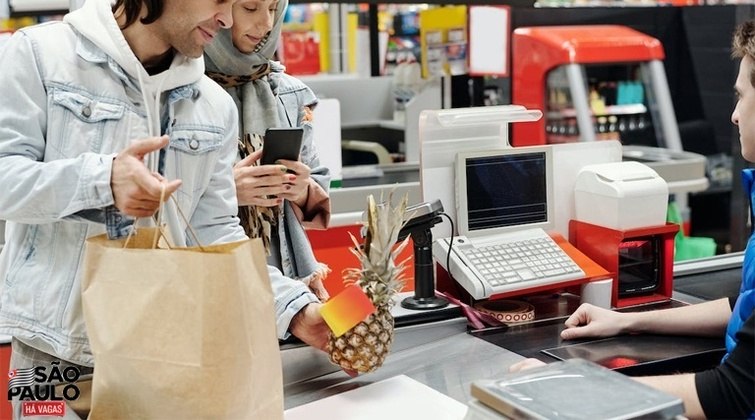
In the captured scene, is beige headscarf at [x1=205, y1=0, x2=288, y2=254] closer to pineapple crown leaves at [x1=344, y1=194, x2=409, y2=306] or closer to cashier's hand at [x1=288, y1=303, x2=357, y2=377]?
cashier's hand at [x1=288, y1=303, x2=357, y2=377]

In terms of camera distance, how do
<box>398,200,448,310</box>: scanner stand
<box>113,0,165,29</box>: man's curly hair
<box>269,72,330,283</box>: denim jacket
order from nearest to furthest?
<box>113,0,165,29</box>: man's curly hair → <box>398,200,448,310</box>: scanner stand → <box>269,72,330,283</box>: denim jacket

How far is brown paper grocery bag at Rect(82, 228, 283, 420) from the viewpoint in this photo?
1297 millimetres

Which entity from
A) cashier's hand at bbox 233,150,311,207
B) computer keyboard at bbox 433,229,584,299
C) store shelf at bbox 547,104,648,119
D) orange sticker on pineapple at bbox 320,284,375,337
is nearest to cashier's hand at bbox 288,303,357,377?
orange sticker on pineapple at bbox 320,284,375,337

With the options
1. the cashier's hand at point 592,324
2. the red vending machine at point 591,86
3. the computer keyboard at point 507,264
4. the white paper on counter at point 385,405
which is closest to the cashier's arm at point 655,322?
the cashier's hand at point 592,324

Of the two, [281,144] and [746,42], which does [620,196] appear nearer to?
[746,42]

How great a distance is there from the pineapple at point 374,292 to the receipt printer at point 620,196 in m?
0.93

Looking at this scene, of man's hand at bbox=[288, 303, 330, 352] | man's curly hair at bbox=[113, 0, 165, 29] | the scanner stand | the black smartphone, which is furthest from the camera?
the scanner stand

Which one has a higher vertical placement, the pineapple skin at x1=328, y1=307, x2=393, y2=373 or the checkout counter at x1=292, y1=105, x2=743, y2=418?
the pineapple skin at x1=328, y1=307, x2=393, y2=373

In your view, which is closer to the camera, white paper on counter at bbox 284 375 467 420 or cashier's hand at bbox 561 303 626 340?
white paper on counter at bbox 284 375 467 420

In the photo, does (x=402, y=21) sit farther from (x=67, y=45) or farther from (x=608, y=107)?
(x=67, y=45)

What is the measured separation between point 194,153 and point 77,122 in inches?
8.9

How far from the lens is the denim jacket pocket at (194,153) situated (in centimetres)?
170

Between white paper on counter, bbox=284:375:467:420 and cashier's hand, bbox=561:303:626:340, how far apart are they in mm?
525

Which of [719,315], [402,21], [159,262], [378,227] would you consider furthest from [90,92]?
[402,21]
